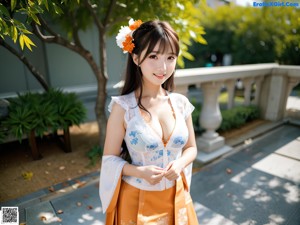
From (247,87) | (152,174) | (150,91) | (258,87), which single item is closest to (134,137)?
(152,174)

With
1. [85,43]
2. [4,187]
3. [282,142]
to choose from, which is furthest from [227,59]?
[4,187]

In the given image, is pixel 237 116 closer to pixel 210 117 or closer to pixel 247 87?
pixel 247 87

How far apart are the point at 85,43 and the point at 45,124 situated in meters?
4.78

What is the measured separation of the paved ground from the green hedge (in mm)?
1039

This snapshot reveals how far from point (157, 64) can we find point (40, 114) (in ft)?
9.58

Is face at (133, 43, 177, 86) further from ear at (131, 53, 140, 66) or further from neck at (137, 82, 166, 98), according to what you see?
neck at (137, 82, 166, 98)

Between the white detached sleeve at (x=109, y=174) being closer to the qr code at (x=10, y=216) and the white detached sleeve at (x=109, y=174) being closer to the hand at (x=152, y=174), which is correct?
the hand at (x=152, y=174)

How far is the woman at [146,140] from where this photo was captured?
153 centimetres

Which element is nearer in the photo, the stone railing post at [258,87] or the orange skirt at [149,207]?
the orange skirt at [149,207]

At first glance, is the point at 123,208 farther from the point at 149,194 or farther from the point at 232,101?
the point at 232,101

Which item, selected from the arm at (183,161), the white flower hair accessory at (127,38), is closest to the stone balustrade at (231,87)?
the arm at (183,161)

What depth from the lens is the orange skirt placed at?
1.64m

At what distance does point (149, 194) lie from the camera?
167 centimetres

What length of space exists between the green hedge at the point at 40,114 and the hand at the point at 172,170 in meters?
2.83
